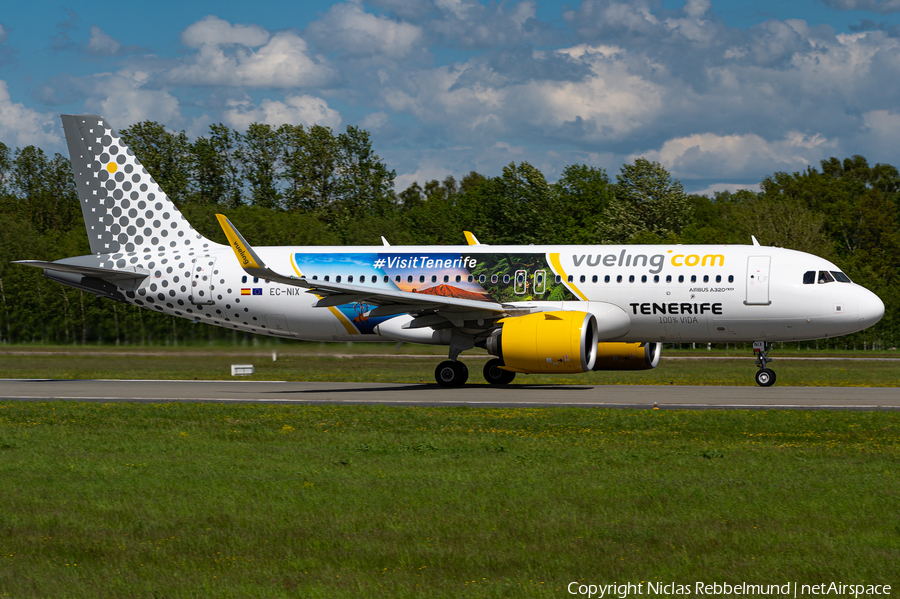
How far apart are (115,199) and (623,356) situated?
15.2m

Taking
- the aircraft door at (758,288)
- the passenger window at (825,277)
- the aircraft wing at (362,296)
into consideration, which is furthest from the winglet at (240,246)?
the passenger window at (825,277)

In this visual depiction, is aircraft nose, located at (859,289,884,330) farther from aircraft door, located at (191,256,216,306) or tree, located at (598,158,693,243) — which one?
tree, located at (598,158,693,243)

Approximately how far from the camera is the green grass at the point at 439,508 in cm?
678

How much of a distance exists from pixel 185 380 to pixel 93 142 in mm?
7428

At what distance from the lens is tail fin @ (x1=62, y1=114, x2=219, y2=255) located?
2703 cm

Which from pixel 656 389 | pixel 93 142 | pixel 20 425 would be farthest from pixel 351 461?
pixel 93 142

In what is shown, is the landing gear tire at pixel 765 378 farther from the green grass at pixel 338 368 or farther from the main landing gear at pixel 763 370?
the green grass at pixel 338 368

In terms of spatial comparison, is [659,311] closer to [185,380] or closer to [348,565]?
[185,380]

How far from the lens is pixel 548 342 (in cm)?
2139

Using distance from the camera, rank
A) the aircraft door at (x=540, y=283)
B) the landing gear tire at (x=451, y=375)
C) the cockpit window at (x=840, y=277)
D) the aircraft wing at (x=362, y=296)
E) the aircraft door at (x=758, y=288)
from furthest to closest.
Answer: the landing gear tire at (x=451, y=375), the aircraft door at (x=540, y=283), the cockpit window at (x=840, y=277), the aircraft door at (x=758, y=288), the aircraft wing at (x=362, y=296)

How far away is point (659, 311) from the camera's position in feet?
76.5

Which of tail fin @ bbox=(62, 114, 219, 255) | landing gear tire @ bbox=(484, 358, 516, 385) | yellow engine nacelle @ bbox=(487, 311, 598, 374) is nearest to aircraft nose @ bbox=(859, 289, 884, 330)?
yellow engine nacelle @ bbox=(487, 311, 598, 374)

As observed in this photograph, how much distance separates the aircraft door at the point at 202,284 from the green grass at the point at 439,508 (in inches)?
434

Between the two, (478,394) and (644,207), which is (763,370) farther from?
(644,207)
